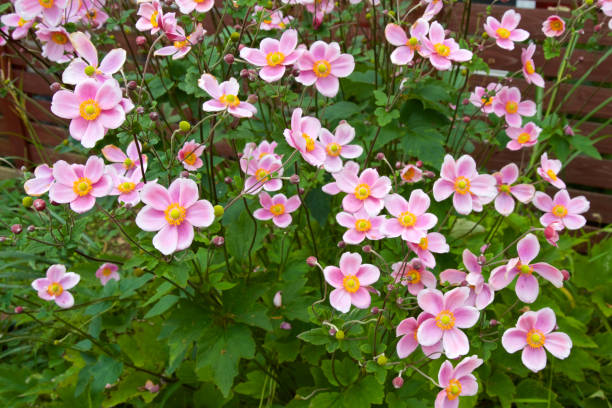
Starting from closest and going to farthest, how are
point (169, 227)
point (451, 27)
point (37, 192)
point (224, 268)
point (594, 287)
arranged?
1. point (169, 227)
2. point (37, 192)
3. point (224, 268)
4. point (594, 287)
5. point (451, 27)

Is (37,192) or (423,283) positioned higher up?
(37,192)

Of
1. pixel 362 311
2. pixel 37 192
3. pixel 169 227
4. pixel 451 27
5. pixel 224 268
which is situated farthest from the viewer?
pixel 451 27

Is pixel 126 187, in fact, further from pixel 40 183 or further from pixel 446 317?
pixel 446 317

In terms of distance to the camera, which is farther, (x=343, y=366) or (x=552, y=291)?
(x=552, y=291)

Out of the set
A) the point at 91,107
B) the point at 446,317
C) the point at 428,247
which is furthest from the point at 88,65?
the point at 446,317

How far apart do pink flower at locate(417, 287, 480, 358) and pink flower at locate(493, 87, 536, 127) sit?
0.97 m

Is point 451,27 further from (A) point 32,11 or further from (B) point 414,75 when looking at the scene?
(A) point 32,11

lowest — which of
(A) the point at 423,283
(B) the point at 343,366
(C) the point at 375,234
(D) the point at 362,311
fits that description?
(B) the point at 343,366

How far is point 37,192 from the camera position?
143 centimetres

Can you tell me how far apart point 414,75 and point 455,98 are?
60 cm

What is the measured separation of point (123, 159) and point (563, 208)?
156cm

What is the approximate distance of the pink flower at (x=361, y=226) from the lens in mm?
1487

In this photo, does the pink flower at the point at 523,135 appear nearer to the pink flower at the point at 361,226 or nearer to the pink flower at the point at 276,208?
the pink flower at the point at 361,226

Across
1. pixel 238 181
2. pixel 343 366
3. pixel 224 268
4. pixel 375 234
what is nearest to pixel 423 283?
pixel 375 234
